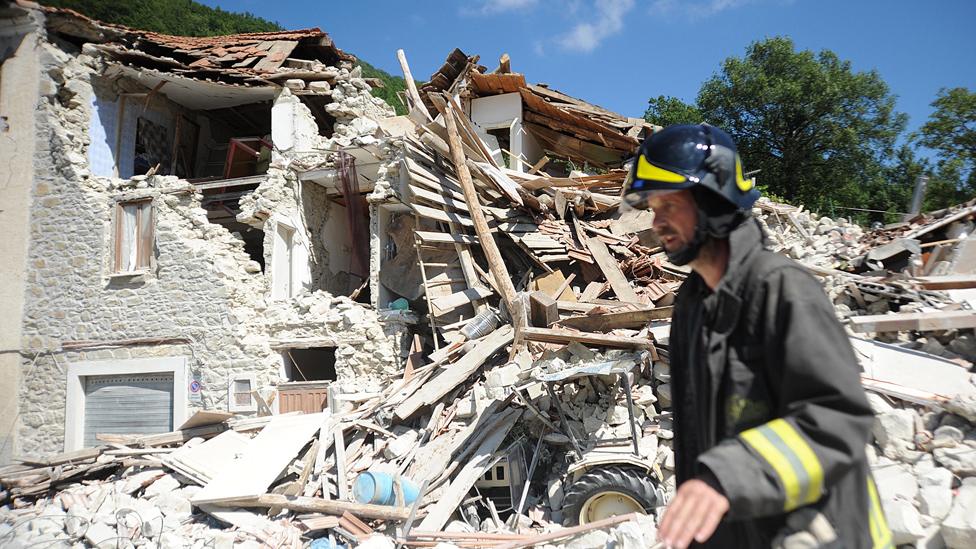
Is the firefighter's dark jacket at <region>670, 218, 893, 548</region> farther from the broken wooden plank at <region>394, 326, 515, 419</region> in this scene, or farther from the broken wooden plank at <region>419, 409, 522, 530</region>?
the broken wooden plank at <region>394, 326, 515, 419</region>

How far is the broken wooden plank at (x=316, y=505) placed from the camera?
6234 mm

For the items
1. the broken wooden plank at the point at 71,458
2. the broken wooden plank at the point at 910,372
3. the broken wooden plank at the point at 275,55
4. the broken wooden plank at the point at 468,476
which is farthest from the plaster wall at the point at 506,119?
the broken wooden plank at the point at 71,458

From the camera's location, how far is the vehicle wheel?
18.3 feet

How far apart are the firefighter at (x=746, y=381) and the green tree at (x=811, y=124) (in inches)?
880

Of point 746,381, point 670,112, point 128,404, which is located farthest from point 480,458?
point 670,112

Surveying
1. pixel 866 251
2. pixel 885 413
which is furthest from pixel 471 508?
pixel 866 251

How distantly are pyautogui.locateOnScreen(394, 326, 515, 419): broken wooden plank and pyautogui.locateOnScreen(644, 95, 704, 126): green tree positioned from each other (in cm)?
1723

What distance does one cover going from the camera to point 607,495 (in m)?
5.80

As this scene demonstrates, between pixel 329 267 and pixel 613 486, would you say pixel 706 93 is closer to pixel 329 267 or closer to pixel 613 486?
pixel 329 267

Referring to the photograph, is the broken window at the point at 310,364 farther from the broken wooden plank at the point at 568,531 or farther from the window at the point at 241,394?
the broken wooden plank at the point at 568,531

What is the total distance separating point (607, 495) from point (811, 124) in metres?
21.6

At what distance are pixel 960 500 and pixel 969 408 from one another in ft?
3.77

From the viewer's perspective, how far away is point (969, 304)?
21.8 feet

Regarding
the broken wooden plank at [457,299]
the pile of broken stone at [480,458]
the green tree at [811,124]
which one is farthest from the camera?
the green tree at [811,124]
